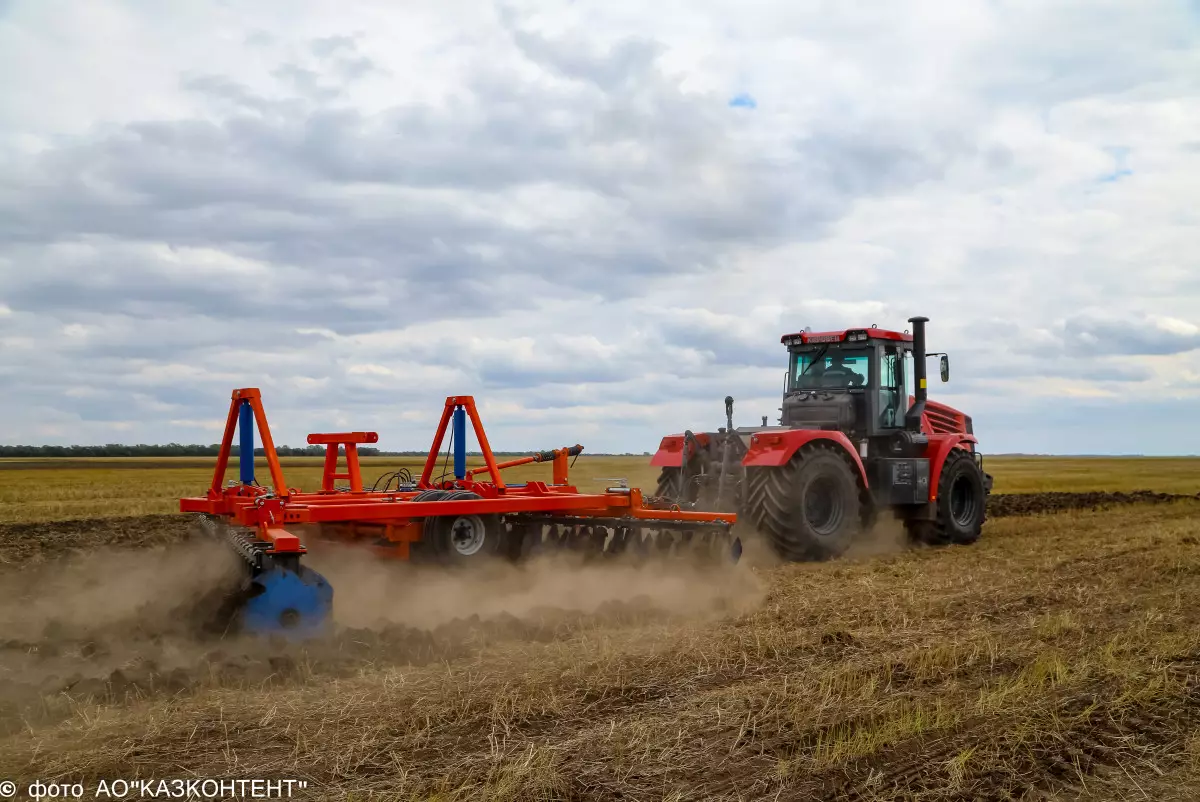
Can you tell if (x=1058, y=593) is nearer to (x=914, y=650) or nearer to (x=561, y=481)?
(x=914, y=650)

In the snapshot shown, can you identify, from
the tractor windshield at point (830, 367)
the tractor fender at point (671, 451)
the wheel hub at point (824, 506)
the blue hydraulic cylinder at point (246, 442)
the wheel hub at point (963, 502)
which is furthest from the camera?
the wheel hub at point (963, 502)

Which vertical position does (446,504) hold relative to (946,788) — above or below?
above

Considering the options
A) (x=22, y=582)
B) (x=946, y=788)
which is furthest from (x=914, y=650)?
(x=22, y=582)

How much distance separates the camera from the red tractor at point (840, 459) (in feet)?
34.3

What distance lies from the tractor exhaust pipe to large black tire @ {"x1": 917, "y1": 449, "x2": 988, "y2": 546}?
2.34 feet

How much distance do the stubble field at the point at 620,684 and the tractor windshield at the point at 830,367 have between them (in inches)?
143

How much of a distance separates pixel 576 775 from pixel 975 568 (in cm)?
710

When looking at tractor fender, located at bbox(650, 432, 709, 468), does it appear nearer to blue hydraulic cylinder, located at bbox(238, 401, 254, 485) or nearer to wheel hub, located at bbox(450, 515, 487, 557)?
wheel hub, located at bbox(450, 515, 487, 557)

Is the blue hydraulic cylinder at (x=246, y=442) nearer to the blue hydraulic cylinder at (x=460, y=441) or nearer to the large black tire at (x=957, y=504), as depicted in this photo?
the blue hydraulic cylinder at (x=460, y=441)

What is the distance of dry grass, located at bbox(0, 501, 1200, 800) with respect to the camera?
153 inches

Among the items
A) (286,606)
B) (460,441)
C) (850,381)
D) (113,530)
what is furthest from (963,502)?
(113,530)

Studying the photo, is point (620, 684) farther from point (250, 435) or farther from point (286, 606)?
point (250, 435)

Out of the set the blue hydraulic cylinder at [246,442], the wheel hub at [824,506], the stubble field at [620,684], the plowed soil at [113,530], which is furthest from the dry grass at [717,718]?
the plowed soil at [113,530]

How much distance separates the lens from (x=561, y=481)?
9906mm
